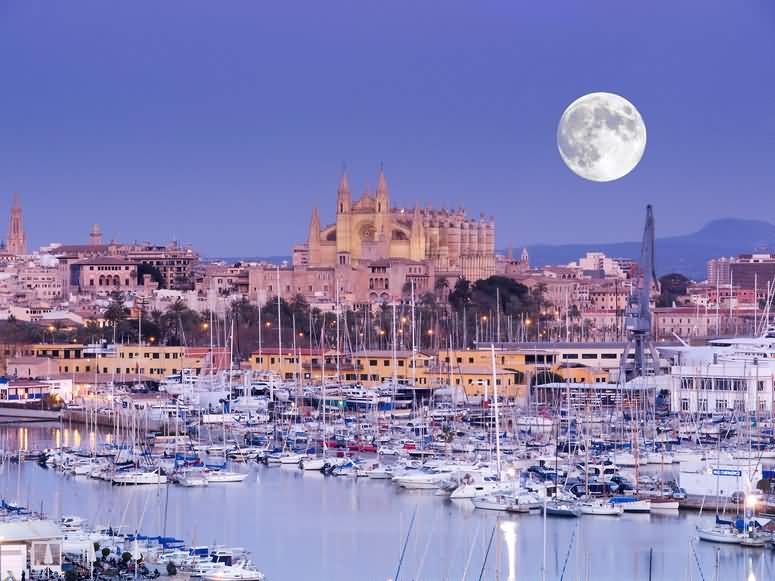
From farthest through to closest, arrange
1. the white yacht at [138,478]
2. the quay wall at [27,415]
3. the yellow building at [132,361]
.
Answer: the yellow building at [132,361]
the quay wall at [27,415]
the white yacht at [138,478]

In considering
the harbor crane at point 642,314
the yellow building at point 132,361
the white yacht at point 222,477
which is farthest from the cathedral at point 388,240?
the white yacht at point 222,477

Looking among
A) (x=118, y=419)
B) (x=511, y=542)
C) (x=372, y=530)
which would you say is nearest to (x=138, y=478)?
(x=372, y=530)

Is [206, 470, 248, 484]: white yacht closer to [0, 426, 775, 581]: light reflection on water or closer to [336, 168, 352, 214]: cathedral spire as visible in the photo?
[0, 426, 775, 581]: light reflection on water

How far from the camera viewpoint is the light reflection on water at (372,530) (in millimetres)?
19156

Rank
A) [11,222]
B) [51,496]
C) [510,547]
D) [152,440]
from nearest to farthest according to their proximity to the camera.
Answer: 1. [510,547]
2. [51,496]
3. [152,440]
4. [11,222]

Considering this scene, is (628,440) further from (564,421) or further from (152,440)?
A: (152,440)

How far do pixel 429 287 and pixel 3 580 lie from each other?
53494 mm

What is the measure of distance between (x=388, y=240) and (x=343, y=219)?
2724 millimetres

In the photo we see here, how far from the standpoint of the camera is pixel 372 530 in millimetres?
22062

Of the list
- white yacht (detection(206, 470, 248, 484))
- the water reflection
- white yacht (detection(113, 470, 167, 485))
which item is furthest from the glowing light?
white yacht (detection(113, 470, 167, 485))

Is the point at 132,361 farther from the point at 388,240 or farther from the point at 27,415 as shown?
the point at 388,240

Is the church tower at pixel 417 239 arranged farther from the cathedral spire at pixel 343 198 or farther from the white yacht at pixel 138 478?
the white yacht at pixel 138 478

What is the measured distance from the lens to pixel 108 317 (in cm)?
5116

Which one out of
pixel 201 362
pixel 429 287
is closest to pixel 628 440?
pixel 201 362
